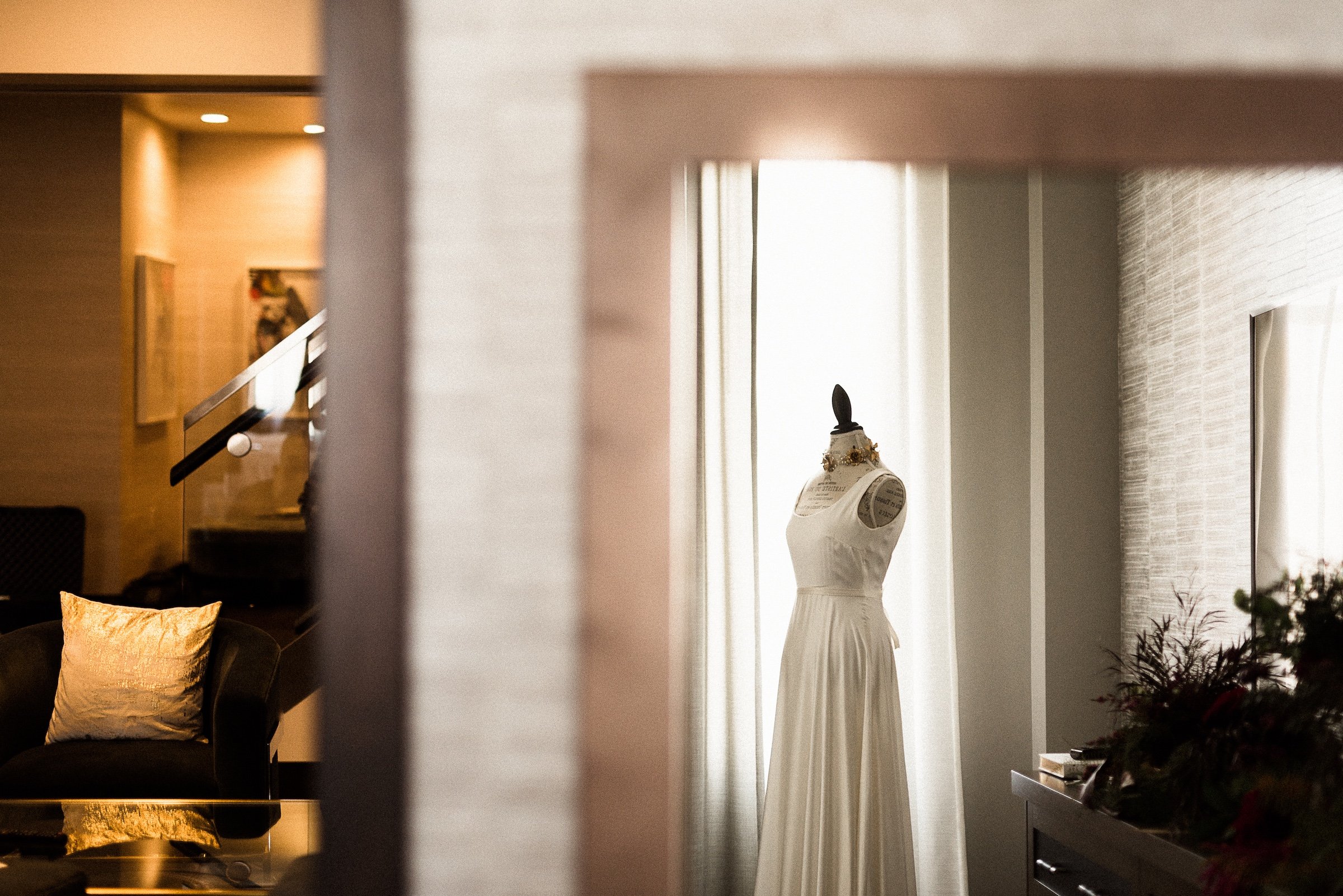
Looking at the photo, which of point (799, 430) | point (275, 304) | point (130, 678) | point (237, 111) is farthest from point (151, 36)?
point (799, 430)

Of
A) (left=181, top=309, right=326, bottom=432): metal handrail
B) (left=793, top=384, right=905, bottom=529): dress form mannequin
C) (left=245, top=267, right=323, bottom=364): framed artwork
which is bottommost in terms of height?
(left=793, top=384, right=905, bottom=529): dress form mannequin

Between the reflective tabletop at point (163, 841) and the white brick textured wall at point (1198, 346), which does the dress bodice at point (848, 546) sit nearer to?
the white brick textured wall at point (1198, 346)

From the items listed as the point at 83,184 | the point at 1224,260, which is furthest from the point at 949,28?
the point at 83,184

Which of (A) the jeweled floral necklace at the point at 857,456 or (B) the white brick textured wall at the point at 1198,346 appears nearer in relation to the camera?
(B) the white brick textured wall at the point at 1198,346

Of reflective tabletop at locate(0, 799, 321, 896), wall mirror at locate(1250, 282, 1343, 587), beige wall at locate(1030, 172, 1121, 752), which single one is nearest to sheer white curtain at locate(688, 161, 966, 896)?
beige wall at locate(1030, 172, 1121, 752)

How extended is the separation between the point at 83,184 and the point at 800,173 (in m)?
2.34

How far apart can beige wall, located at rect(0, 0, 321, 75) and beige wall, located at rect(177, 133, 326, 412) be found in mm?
707

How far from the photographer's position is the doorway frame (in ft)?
2.66

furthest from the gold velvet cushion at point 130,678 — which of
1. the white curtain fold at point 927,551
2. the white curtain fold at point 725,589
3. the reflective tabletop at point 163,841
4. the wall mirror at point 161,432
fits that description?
the white curtain fold at point 927,551

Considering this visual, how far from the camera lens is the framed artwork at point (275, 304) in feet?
11.2

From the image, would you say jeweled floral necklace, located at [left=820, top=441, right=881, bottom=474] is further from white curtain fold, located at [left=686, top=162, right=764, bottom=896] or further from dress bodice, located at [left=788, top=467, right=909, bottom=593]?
white curtain fold, located at [left=686, top=162, right=764, bottom=896]

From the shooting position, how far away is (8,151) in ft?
10.5

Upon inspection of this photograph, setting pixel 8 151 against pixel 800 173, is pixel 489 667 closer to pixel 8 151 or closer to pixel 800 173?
pixel 800 173

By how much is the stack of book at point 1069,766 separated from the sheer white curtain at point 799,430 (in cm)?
49
